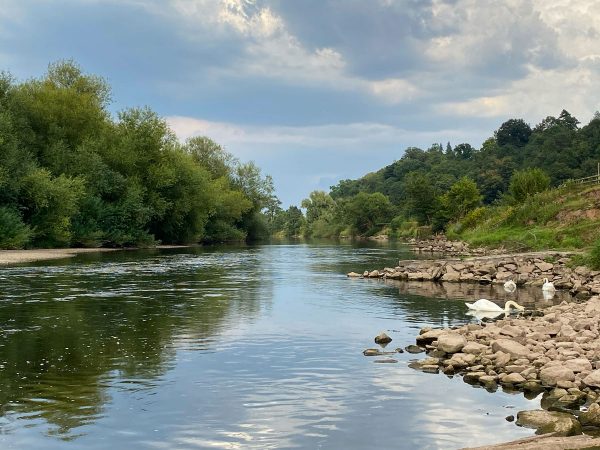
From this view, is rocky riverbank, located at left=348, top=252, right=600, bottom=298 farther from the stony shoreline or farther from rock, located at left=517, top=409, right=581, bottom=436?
rock, located at left=517, top=409, right=581, bottom=436

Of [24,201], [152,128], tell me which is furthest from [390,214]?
[24,201]

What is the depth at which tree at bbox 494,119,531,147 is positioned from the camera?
585 ft

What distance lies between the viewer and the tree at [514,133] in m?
178

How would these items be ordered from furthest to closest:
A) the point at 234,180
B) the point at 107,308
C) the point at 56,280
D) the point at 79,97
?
the point at 234,180
the point at 79,97
the point at 56,280
the point at 107,308

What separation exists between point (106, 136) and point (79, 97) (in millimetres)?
5642

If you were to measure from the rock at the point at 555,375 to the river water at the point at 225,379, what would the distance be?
2.80 ft

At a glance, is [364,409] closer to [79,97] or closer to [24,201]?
[24,201]

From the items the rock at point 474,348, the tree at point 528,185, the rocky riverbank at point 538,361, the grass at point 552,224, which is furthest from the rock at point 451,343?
the tree at point 528,185

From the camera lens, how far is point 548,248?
47531 millimetres

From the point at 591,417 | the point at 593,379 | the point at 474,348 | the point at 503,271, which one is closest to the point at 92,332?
the point at 474,348

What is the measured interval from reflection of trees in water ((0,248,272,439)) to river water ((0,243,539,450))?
0.18 ft

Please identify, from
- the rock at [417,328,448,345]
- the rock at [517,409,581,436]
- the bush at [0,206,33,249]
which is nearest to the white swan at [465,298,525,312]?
the rock at [417,328,448,345]

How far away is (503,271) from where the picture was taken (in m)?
37.4

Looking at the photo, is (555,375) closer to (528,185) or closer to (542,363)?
(542,363)
